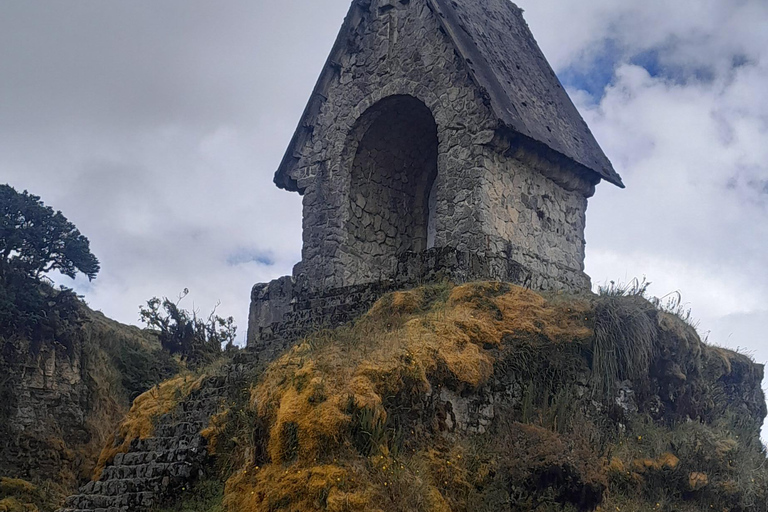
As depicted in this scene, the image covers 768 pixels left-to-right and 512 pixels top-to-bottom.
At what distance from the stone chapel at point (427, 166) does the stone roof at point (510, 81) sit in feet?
0.12

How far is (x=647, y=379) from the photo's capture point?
10891 millimetres

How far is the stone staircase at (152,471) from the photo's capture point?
A: 923 centimetres

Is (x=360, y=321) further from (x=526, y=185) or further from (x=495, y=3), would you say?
(x=495, y=3)

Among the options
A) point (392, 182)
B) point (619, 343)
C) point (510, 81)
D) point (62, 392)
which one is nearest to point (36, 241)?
point (62, 392)

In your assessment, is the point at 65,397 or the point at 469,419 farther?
the point at 65,397

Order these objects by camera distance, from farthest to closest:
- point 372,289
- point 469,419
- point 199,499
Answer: point 372,289, point 469,419, point 199,499

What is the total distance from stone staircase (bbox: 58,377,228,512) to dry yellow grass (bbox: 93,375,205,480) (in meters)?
0.48

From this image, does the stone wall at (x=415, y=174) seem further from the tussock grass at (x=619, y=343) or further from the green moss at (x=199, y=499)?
the green moss at (x=199, y=499)

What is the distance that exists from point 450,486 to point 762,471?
4.89 m

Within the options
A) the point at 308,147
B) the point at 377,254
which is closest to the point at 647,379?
the point at 377,254

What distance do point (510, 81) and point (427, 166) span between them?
2352 millimetres

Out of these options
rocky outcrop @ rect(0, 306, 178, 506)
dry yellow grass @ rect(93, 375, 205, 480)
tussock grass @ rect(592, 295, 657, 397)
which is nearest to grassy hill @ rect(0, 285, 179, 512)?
rocky outcrop @ rect(0, 306, 178, 506)

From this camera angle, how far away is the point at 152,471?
9.48 m

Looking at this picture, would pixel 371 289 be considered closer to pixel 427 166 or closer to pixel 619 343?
pixel 619 343
